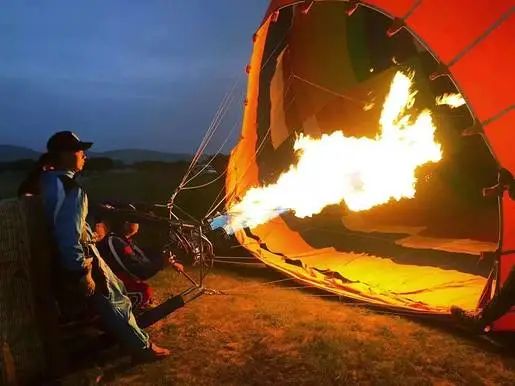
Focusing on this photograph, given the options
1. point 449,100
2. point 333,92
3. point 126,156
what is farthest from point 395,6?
point 126,156

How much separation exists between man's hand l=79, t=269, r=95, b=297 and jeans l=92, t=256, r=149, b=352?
227 mm

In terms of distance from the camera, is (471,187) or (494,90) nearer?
(494,90)

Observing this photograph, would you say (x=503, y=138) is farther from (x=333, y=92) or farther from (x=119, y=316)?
(x=333, y=92)

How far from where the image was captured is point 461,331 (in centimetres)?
447

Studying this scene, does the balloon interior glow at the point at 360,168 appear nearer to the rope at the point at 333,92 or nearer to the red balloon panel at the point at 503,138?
the rope at the point at 333,92

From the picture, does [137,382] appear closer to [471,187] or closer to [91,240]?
[91,240]

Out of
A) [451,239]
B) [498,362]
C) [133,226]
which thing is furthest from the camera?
[451,239]

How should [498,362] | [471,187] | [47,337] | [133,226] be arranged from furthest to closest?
[471,187], [133,226], [498,362], [47,337]

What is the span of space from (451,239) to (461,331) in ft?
11.9

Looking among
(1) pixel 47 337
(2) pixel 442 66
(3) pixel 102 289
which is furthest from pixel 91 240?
(2) pixel 442 66

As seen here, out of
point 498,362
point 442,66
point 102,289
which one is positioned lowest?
point 498,362

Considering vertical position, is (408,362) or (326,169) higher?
(326,169)

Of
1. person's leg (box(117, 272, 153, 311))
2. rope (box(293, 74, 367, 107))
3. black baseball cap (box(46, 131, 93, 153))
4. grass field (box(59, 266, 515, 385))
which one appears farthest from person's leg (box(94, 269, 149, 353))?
rope (box(293, 74, 367, 107))

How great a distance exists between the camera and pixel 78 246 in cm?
337
